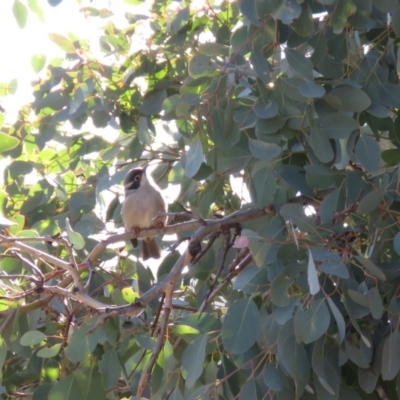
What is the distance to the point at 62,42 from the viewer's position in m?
4.07

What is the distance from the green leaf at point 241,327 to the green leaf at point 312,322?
0.96 ft

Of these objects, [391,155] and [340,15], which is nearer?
[340,15]

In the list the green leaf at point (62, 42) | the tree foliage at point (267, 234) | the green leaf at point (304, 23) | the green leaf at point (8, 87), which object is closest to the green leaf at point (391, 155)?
the tree foliage at point (267, 234)

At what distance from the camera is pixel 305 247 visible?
9.16 feet

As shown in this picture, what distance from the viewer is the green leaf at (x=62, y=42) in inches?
158

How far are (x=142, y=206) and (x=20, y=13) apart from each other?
2.74 metres

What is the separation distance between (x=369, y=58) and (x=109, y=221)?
218 cm

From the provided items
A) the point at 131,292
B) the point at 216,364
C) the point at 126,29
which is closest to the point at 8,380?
the point at 131,292

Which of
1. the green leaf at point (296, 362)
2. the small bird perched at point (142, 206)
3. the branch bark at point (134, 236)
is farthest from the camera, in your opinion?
the small bird perched at point (142, 206)

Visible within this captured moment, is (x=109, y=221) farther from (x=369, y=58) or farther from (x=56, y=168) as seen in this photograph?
(x=369, y=58)

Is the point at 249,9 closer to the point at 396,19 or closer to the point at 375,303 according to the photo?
the point at 396,19

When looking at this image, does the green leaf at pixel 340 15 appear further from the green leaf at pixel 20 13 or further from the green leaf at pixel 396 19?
the green leaf at pixel 20 13

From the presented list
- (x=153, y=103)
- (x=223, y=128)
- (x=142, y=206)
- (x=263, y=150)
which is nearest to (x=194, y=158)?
(x=223, y=128)

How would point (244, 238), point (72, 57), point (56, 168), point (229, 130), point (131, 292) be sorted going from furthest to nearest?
point (56, 168), point (72, 57), point (131, 292), point (229, 130), point (244, 238)
